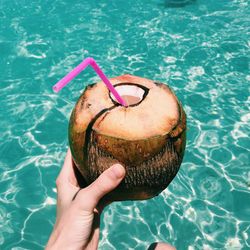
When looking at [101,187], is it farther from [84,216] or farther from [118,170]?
[84,216]

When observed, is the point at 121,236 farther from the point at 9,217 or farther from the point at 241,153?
the point at 241,153

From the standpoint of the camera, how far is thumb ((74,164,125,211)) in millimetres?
2193

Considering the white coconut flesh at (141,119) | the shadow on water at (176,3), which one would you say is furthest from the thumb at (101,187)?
the shadow on water at (176,3)

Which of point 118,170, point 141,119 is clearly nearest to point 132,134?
point 141,119

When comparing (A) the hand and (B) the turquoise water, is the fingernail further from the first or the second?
(B) the turquoise water

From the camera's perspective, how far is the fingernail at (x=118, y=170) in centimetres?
218

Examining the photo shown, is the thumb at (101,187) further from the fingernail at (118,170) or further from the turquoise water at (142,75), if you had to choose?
the turquoise water at (142,75)

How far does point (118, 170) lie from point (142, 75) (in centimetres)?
601

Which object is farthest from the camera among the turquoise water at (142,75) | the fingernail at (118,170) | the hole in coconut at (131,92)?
the turquoise water at (142,75)

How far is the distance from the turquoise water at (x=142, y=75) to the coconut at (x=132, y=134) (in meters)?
3.32

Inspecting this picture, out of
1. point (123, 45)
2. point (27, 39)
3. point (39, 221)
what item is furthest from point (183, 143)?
point (27, 39)

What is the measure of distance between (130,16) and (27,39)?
291cm

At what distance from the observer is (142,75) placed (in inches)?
316

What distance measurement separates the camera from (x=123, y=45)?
29.8ft
